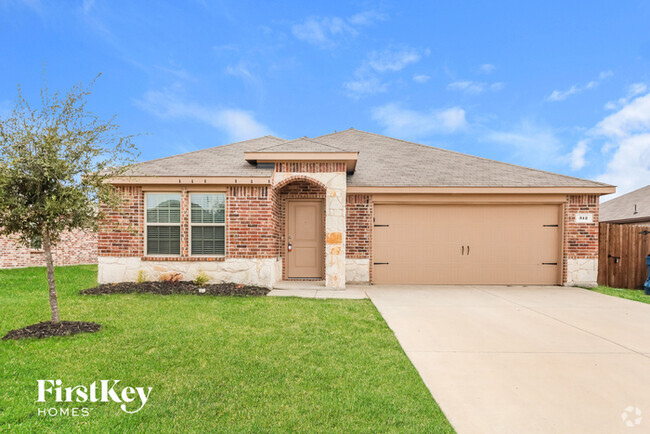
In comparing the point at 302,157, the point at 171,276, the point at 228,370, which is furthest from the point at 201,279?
the point at 228,370

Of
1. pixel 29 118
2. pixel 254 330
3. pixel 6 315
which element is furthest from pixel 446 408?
pixel 6 315

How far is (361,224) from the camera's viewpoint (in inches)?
350

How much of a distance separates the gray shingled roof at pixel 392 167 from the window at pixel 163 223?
2.09ft

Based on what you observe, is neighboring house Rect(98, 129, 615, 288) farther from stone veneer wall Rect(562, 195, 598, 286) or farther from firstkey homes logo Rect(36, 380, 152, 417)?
firstkey homes logo Rect(36, 380, 152, 417)

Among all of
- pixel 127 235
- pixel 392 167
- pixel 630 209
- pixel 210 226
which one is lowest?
pixel 127 235

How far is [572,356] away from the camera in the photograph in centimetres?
399

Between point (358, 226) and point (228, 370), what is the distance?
5.99 metres

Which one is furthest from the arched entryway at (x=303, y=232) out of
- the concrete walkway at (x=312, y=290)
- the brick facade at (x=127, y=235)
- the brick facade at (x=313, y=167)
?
the brick facade at (x=127, y=235)

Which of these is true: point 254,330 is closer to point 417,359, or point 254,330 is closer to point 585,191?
point 417,359

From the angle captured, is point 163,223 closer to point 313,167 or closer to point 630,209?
point 313,167

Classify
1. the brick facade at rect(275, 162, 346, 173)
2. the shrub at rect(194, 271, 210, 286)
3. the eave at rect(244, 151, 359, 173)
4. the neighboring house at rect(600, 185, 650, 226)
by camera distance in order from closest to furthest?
the shrub at rect(194, 271, 210, 286)
the eave at rect(244, 151, 359, 173)
the brick facade at rect(275, 162, 346, 173)
the neighboring house at rect(600, 185, 650, 226)

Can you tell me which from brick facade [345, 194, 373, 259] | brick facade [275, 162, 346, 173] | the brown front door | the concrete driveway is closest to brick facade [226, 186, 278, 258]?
brick facade [275, 162, 346, 173]

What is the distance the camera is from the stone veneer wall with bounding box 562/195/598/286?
8828 millimetres

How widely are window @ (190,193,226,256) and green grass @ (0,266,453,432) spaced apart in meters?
2.41
